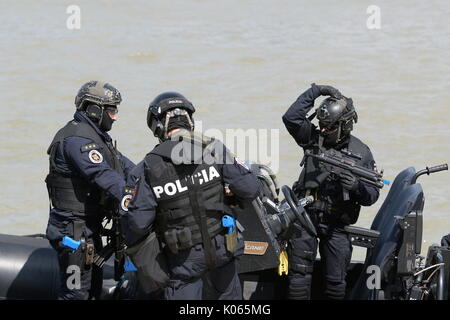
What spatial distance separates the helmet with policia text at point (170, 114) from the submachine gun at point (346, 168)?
1221 mm

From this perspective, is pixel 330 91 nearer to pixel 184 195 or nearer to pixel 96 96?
pixel 96 96

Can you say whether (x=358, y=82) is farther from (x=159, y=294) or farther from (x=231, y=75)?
(x=159, y=294)

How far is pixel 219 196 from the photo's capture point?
5.16 metres

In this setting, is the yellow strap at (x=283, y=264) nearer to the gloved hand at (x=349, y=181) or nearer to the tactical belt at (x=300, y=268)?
the tactical belt at (x=300, y=268)

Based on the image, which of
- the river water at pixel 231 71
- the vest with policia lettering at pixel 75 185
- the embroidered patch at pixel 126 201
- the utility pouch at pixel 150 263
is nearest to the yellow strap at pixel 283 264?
the utility pouch at pixel 150 263

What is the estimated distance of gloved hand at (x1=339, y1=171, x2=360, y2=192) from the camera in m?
6.07

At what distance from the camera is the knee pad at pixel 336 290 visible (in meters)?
6.14

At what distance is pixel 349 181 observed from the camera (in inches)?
239

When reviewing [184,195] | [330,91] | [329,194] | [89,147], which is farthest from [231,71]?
[184,195]

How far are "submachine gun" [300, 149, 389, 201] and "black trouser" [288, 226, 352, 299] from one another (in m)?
0.33

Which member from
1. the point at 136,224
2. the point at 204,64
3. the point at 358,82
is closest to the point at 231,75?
the point at 204,64

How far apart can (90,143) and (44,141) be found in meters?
7.97

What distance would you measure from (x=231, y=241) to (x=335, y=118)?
1.34 meters

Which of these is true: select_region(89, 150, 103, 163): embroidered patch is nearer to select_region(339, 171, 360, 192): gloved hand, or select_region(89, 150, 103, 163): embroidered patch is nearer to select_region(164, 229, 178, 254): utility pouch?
select_region(164, 229, 178, 254): utility pouch
